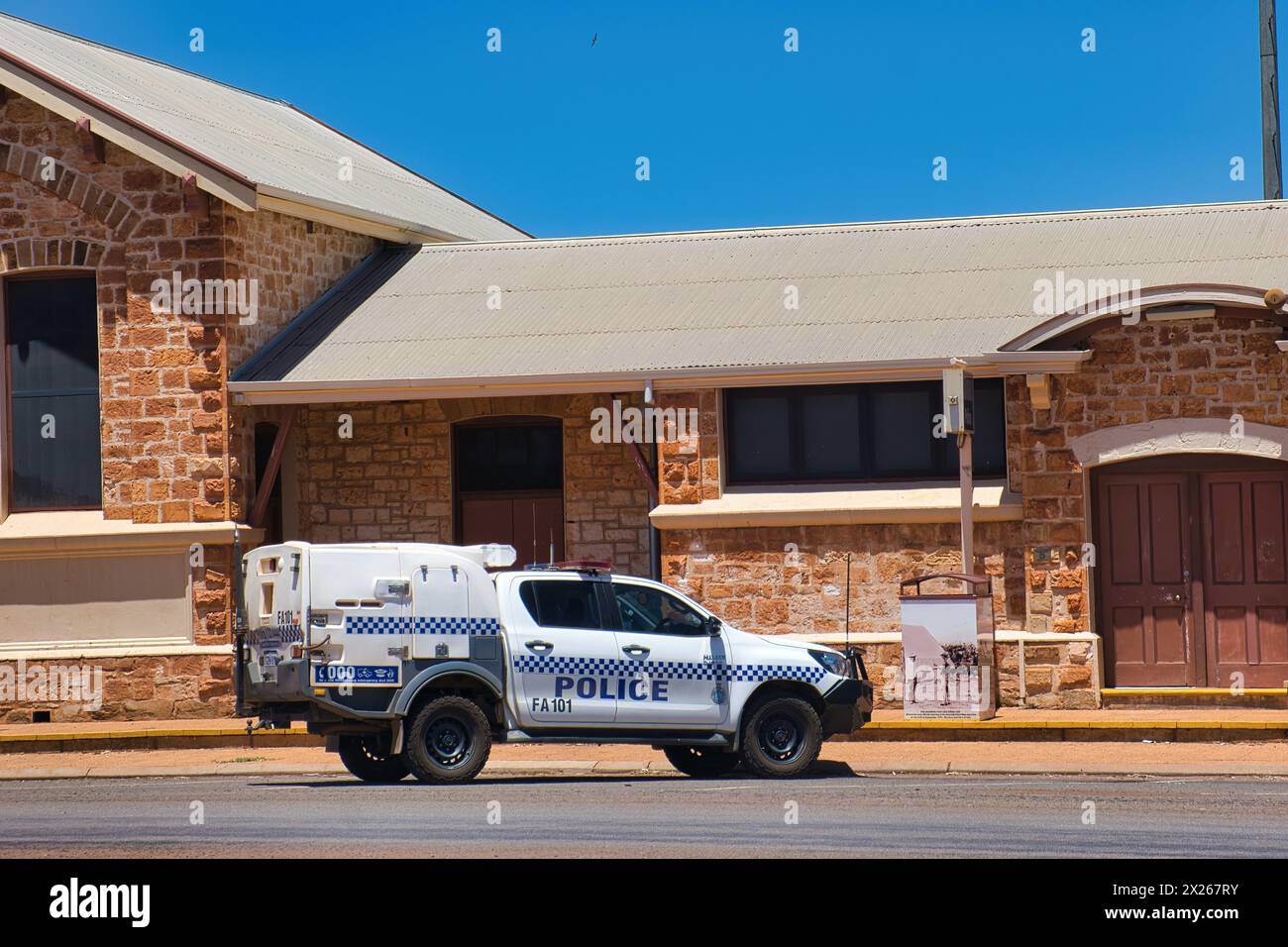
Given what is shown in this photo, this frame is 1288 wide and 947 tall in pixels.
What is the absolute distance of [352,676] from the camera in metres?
15.4

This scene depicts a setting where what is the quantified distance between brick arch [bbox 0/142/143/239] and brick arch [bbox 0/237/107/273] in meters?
0.34

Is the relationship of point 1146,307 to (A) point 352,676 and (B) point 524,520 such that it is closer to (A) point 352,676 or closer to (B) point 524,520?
(B) point 524,520

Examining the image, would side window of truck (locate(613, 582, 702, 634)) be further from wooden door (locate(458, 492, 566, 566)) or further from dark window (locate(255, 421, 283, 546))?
dark window (locate(255, 421, 283, 546))

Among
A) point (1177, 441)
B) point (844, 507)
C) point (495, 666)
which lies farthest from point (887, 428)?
point (495, 666)

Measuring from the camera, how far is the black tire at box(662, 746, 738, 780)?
16641mm

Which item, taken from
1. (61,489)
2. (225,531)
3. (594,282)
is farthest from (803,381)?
(61,489)

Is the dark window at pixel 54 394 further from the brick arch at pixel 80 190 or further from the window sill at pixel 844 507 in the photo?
the window sill at pixel 844 507

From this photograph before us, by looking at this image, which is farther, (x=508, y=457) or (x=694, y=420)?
(x=508, y=457)

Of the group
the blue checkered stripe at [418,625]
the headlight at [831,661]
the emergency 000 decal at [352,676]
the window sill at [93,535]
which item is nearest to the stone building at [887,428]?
the window sill at [93,535]

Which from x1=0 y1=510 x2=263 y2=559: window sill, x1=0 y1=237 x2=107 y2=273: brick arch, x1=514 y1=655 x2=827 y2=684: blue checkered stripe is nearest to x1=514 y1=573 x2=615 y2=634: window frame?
x1=514 y1=655 x2=827 y2=684: blue checkered stripe

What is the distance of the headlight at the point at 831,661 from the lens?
16406 mm

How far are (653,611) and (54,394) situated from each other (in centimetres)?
959

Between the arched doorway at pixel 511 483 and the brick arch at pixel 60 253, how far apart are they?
15.3 feet

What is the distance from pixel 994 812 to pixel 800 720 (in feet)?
10.7
